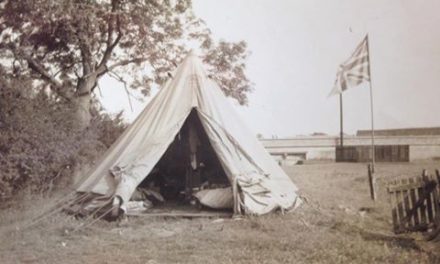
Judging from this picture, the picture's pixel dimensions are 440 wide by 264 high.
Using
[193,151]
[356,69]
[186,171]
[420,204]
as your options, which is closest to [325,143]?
[356,69]

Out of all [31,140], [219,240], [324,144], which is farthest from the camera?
[324,144]

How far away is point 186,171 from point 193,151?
1.01 metres

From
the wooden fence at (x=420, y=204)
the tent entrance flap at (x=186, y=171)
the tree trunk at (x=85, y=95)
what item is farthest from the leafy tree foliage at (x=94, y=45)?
the wooden fence at (x=420, y=204)

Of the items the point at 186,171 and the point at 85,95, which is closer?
the point at 186,171

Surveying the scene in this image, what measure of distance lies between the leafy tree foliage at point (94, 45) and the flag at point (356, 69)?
5857 millimetres

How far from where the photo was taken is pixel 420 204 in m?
6.73

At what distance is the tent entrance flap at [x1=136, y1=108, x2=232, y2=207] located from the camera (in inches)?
424

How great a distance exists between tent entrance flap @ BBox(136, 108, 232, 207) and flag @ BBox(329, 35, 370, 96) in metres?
3.92

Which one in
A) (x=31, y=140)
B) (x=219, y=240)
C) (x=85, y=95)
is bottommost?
(x=219, y=240)

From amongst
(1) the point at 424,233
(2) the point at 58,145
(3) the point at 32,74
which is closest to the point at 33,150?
(2) the point at 58,145

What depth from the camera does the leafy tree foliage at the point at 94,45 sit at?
42.7 feet

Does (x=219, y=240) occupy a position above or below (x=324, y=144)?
below

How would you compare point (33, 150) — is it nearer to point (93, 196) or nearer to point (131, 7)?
point (93, 196)

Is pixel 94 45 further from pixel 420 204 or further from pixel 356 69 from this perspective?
pixel 420 204
